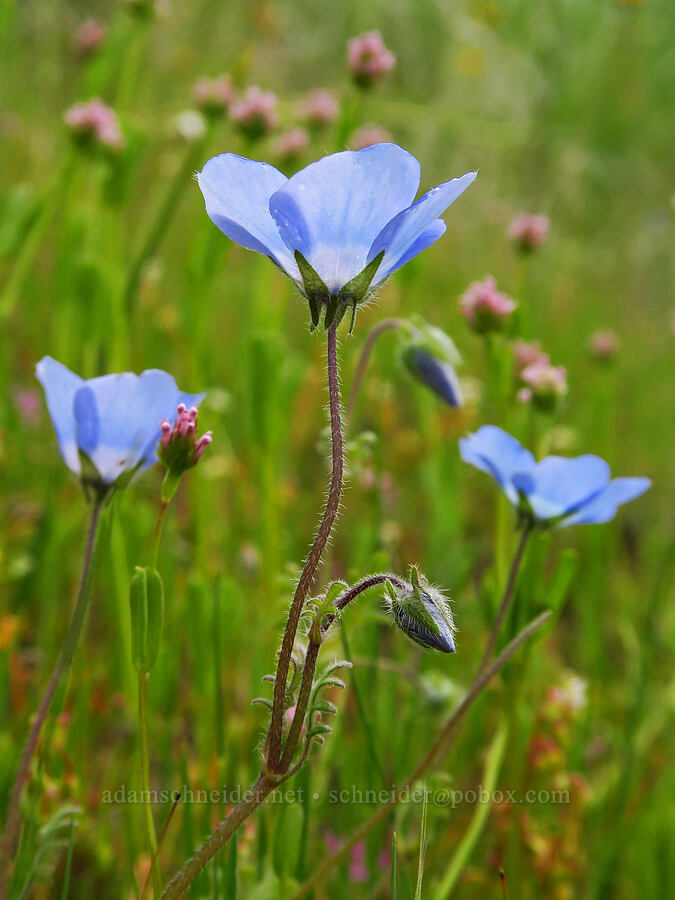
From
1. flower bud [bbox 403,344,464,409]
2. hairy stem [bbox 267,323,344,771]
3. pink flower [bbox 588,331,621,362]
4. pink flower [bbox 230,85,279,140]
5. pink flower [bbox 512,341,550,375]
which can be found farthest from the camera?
pink flower [bbox 588,331,621,362]

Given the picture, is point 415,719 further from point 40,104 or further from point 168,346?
point 40,104

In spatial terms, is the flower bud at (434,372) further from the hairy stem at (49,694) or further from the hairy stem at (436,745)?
the hairy stem at (49,694)

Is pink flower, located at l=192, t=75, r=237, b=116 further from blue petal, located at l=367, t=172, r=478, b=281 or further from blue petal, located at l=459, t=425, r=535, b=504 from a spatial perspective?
blue petal, located at l=367, t=172, r=478, b=281

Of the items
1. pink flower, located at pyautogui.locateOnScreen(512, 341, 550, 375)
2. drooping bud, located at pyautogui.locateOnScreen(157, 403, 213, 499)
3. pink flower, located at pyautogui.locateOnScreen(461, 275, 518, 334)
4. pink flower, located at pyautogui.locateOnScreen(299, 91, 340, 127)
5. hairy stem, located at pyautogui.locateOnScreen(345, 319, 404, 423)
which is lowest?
drooping bud, located at pyautogui.locateOnScreen(157, 403, 213, 499)

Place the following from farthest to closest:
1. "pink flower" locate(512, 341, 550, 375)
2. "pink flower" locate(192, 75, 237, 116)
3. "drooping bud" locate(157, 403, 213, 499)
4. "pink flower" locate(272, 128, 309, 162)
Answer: "pink flower" locate(272, 128, 309, 162) < "pink flower" locate(192, 75, 237, 116) < "pink flower" locate(512, 341, 550, 375) < "drooping bud" locate(157, 403, 213, 499)

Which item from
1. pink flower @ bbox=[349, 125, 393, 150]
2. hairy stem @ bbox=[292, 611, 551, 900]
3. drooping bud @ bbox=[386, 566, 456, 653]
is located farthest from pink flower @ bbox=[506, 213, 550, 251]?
drooping bud @ bbox=[386, 566, 456, 653]

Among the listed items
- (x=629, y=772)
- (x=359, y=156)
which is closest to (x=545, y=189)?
(x=629, y=772)

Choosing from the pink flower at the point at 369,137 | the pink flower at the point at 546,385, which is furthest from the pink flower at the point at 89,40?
the pink flower at the point at 546,385

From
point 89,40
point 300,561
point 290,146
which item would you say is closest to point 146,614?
point 300,561
